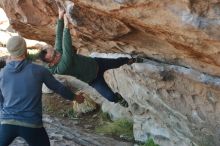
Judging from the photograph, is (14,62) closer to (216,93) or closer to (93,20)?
(93,20)

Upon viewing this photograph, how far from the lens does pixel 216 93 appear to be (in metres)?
7.50

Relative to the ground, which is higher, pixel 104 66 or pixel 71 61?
pixel 71 61

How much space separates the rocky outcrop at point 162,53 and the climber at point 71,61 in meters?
0.35

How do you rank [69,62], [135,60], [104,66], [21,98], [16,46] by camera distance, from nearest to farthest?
[16,46]
[21,98]
[69,62]
[104,66]
[135,60]

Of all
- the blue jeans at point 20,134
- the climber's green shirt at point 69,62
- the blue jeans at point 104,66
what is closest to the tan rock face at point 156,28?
the blue jeans at point 104,66

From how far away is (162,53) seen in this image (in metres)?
8.02

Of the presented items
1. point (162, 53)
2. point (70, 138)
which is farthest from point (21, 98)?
point (70, 138)

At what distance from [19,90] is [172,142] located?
3.58 metres

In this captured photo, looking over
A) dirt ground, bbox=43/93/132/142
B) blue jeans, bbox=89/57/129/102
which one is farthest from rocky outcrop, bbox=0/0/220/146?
dirt ground, bbox=43/93/132/142

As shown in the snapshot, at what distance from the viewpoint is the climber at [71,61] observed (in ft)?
24.8

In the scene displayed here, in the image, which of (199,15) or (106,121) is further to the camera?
(106,121)

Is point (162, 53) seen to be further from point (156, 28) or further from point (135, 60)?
point (156, 28)

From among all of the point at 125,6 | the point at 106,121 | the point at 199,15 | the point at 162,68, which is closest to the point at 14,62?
the point at 125,6

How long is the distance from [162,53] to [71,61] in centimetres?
138
